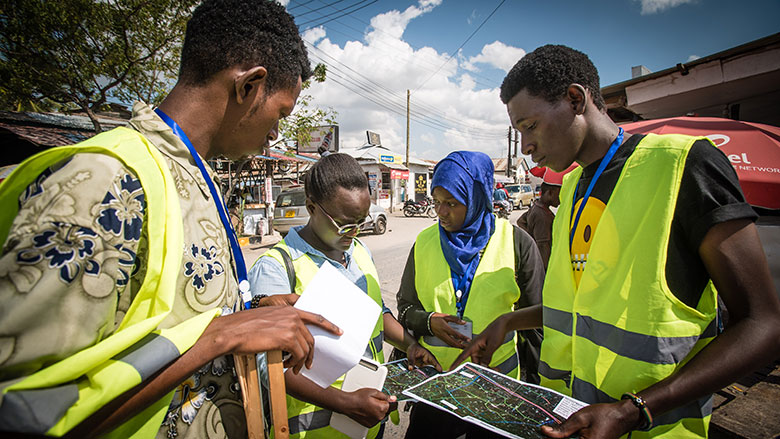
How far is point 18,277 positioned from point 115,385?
0.78 ft

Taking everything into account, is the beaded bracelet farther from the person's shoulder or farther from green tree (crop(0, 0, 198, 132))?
green tree (crop(0, 0, 198, 132))

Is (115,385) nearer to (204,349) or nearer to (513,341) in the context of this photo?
(204,349)

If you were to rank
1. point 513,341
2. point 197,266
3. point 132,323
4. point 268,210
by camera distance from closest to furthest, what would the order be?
point 132,323, point 197,266, point 513,341, point 268,210

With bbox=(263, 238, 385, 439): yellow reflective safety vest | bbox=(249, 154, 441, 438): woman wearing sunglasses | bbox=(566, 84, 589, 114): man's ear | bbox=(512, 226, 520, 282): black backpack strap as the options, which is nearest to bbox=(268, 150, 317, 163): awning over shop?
bbox=(249, 154, 441, 438): woman wearing sunglasses

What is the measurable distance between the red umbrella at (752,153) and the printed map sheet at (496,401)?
3.03 meters

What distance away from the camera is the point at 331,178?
6.27ft

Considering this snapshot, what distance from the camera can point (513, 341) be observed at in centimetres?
196

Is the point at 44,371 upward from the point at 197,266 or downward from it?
downward

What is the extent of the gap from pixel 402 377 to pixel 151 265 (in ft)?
4.13

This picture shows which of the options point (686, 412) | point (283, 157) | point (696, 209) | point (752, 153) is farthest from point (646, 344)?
point (283, 157)

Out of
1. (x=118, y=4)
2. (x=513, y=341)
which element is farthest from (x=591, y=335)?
(x=118, y=4)

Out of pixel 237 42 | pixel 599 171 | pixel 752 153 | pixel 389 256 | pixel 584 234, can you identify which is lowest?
pixel 389 256

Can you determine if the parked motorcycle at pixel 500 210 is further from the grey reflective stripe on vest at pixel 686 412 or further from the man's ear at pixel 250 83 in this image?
the man's ear at pixel 250 83

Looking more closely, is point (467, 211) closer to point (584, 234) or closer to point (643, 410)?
point (584, 234)
